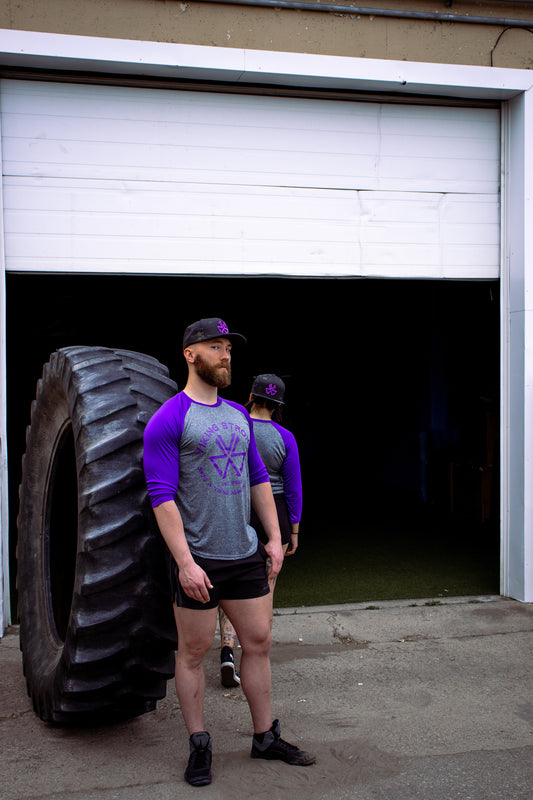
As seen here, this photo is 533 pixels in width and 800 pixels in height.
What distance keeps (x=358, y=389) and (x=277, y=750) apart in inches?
507

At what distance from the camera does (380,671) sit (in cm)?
480

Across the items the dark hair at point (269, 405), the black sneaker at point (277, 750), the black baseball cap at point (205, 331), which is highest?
the black baseball cap at point (205, 331)

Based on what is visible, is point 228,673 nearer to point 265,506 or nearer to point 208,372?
point 265,506

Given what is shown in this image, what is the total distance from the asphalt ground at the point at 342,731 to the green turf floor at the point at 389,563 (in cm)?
106

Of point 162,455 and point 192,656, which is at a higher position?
point 162,455

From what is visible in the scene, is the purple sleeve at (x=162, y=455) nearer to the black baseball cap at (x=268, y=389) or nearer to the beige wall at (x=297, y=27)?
the black baseball cap at (x=268, y=389)

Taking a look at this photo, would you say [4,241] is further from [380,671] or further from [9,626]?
[380,671]

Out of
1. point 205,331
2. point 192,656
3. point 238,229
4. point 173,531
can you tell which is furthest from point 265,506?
point 238,229

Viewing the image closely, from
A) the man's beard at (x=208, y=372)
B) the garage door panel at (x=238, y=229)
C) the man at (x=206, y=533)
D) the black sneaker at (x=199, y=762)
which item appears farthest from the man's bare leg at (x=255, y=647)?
the garage door panel at (x=238, y=229)

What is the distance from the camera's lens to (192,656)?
3.34 m

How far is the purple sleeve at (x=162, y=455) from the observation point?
321 centimetres

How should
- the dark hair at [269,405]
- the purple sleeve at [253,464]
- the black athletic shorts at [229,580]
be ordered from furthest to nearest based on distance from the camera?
the dark hair at [269,405], the purple sleeve at [253,464], the black athletic shorts at [229,580]

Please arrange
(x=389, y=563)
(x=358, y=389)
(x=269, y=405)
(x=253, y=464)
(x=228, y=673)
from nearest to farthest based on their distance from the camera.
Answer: (x=253, y=464), (x=228, y=673), (x=269, y=405), (x=389, y=563), (x=358, y=389)

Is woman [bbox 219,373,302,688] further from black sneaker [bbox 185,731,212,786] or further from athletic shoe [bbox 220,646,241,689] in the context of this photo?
black sneaker [bbox 185,731,212,786]
